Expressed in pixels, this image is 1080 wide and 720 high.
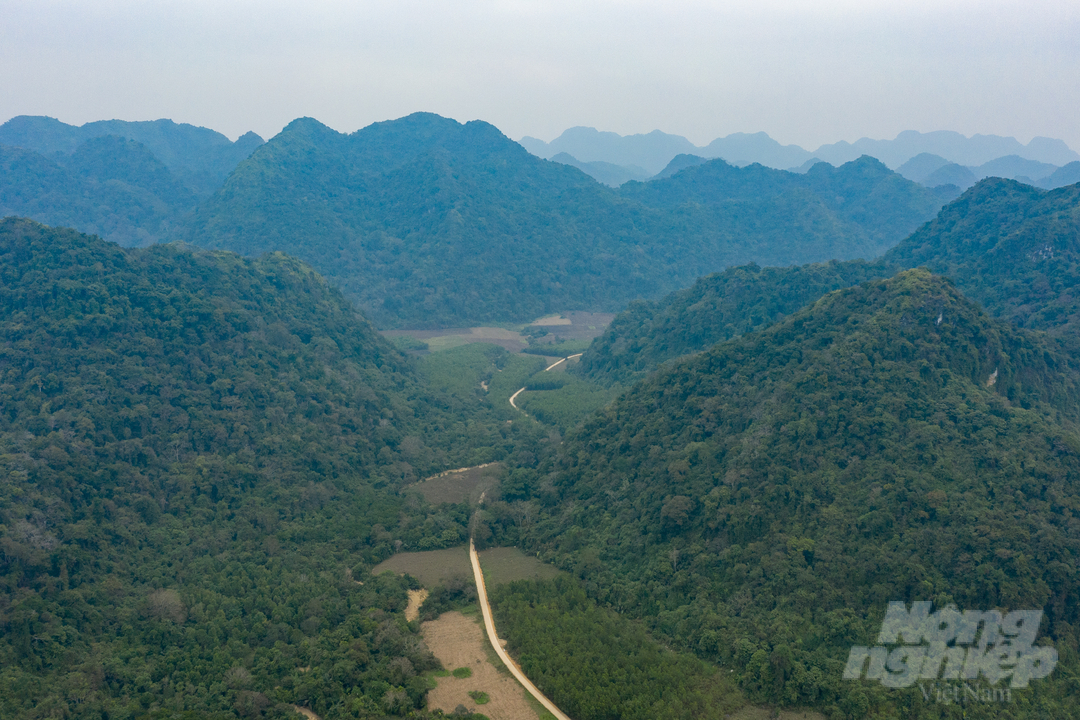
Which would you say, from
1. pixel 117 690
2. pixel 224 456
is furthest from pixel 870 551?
pixel 224 456

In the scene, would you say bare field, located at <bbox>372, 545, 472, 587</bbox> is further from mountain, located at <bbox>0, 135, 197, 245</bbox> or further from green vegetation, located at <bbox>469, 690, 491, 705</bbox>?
mountain, located at <bbox>0, 135, 197, 245</bbox>

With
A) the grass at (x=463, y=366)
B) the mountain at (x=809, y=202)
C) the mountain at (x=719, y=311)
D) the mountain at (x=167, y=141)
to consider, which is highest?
the mountain at (x=167, y=141)

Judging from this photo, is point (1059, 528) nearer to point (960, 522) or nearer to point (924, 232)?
point (960, 522)

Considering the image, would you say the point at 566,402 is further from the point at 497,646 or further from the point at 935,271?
the point at 935,271

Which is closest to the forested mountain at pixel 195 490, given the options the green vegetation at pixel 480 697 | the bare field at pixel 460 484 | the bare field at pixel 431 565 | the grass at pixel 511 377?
the bare field at pixel 431 565

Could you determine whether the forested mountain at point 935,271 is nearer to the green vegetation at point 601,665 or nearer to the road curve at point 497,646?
the road curve at point 497,646

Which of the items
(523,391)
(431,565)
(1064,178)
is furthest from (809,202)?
(431,565)

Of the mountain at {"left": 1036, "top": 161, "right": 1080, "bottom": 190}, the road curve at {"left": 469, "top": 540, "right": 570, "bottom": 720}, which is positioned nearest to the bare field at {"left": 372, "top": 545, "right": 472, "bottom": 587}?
the road curve at {"left": 469, "top": 540, "right": 570, "bottom": 720}
